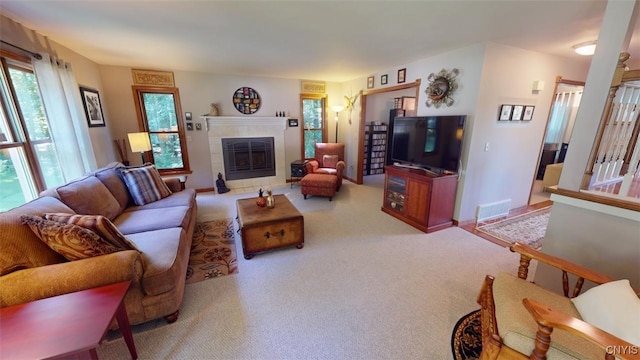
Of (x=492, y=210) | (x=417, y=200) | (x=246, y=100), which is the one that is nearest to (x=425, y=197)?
(x=417, y=200)

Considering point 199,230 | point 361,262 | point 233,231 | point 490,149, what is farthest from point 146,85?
point 490,149

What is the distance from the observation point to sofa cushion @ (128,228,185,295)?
5.23 ft

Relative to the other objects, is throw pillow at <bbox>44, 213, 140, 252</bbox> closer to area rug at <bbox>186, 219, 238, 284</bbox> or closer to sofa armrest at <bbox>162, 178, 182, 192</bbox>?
area rug at <bbox>186, 219, 238, 284</bbox>

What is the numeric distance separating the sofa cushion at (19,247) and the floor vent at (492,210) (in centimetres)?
435

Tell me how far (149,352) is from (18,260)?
0.91 metres

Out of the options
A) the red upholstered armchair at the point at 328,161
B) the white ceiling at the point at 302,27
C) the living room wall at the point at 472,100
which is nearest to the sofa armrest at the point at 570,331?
the white ceiling at the point at 302,27

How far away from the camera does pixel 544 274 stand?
1907mm

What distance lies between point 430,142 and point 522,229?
171 cm

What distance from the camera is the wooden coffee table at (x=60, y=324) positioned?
0.95 metres

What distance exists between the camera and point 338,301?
1938 mm

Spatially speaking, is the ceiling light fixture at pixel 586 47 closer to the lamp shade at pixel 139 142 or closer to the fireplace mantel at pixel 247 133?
the fireplace mantel at pixel 247 133

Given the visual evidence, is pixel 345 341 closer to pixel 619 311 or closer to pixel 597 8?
pixel 619 311

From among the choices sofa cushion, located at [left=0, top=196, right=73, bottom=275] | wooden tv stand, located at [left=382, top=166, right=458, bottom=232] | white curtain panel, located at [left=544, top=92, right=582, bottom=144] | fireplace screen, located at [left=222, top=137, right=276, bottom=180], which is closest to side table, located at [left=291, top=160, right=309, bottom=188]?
fireplace screen, located at [left=222, top=137, right=276, bottom=180]

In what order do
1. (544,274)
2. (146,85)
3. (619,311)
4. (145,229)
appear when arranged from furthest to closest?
(146,85), (145,229), (544,274), (619,311)
